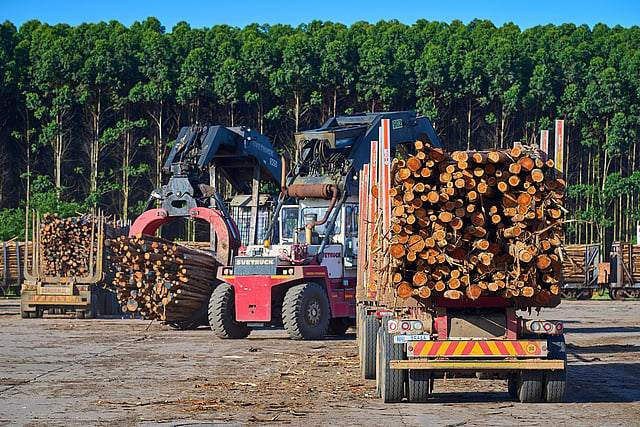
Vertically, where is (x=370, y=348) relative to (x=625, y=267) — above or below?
below

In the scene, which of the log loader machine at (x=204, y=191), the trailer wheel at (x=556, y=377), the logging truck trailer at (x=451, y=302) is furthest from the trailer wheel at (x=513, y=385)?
the log loader machine at (x=204, y=191)

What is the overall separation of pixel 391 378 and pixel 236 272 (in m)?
9.37

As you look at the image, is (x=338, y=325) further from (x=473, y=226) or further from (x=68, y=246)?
(x=473, y=226)

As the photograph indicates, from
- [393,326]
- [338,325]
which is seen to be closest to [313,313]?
[338,325]

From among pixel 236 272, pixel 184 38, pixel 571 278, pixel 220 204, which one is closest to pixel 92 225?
pixel 220 204

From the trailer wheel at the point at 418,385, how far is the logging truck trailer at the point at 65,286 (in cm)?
1675

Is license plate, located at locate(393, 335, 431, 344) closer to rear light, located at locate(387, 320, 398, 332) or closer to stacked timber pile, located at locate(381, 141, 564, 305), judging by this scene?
rear light, located at locate(387, 320, 398, 332)

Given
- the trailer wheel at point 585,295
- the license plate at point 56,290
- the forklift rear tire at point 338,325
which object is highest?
the license plate at point 56,290

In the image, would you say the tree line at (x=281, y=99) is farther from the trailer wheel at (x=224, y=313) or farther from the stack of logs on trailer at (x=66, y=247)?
the trailer wheel at (x=224, y=313)

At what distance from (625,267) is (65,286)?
26.3 meters

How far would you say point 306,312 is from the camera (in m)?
19.6

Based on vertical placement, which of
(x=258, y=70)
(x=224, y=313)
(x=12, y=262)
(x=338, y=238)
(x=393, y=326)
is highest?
(x=258, y=70)

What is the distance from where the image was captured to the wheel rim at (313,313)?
64.3ft

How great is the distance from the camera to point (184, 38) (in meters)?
57.2
